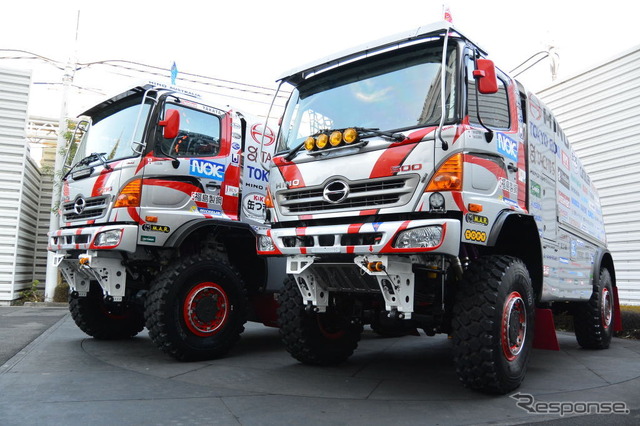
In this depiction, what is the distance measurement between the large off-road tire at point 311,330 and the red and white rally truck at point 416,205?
0.02m

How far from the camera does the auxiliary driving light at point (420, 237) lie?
4.09m

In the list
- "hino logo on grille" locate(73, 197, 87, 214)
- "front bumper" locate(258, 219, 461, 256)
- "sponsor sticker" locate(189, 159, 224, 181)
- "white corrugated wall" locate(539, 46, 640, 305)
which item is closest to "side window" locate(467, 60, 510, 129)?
"front bumper" locate(258, 219, 461, 256)

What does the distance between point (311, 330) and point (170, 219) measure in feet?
7.08

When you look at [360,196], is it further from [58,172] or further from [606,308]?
[58,172]

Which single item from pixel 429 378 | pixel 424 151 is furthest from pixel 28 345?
pixel 424 151

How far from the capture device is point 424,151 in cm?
436

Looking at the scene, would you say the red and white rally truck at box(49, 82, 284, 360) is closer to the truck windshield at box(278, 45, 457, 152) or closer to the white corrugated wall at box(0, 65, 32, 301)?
the truck windshield at box(278, 45, 457, 152)

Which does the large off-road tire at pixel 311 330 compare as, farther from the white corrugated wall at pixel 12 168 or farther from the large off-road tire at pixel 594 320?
the white corrugated wall at pixel 12 168

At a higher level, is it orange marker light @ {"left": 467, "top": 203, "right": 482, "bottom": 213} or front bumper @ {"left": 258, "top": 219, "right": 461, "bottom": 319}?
orange marker light @ {"left": 467, "top": 203, "right": 482, "bottom": 213}

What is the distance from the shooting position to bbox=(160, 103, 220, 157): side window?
6.41m

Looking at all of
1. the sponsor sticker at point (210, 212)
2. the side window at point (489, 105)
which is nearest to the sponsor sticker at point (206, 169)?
the sponsor sticker at point (210, 212)

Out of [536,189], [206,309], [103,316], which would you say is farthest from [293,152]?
[103,316]

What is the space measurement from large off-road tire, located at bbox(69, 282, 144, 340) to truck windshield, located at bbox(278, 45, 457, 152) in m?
3.89

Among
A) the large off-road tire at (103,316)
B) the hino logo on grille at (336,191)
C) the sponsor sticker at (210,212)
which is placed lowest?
the large off-road tire at (103,316)
